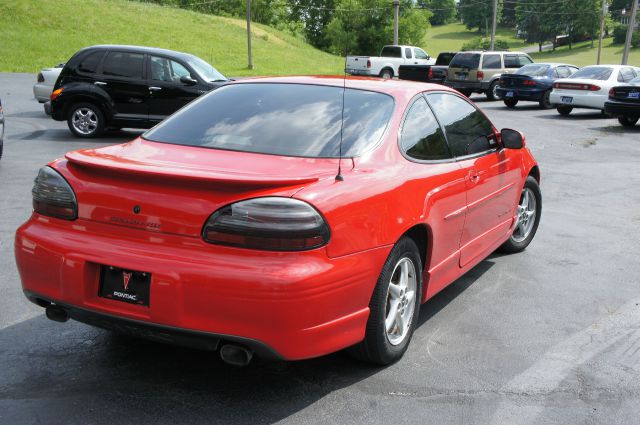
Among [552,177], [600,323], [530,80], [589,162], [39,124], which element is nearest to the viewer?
[600,323]

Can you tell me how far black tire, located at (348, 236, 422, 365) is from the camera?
3.62 m

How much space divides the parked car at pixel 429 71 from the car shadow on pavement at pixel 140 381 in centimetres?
2689

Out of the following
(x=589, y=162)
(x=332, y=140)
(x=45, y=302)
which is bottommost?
(x=589, y=162)

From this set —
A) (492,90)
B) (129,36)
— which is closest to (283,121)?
Result: (492,90)

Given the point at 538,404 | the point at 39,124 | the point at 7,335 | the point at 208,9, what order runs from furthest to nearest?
the point at 208,9 < the point at 39,124 < the point at 7,335 < the point at 538,404

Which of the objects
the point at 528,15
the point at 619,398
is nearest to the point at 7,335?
the point at 619,398

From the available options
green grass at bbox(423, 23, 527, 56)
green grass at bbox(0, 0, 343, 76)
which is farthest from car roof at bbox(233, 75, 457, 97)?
green grass at bbox(423, 23, 527, 56)

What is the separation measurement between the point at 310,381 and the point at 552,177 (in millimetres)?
8101

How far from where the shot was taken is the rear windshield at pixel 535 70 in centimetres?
2441

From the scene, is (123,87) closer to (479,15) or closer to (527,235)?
(527,235)

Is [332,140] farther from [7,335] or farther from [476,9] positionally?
[476,9]

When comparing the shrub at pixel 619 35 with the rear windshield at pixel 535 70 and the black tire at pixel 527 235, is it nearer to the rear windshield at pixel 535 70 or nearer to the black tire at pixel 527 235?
the rear windshield at pixel 535 70

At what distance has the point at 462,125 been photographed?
16.5ft

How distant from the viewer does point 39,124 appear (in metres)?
15.9
